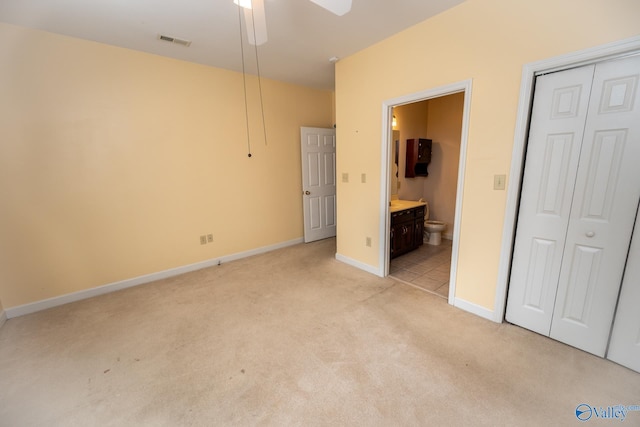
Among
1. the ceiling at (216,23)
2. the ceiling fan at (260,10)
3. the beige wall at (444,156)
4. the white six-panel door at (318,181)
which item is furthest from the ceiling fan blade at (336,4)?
the beige wall at (444,156)

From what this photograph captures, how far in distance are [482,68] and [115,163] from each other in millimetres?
3722

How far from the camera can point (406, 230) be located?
3715mm

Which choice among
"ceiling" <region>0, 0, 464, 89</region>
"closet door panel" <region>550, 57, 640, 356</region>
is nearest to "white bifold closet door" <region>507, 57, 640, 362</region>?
"closet door panel" <region>550, 57, 640, 356</region>

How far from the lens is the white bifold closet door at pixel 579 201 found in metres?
1.57

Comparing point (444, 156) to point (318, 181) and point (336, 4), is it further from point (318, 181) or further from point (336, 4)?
point (336, 4)

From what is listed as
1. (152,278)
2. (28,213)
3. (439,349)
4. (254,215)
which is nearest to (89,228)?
(28,213)

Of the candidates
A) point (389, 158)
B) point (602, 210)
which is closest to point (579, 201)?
point (602, 210)

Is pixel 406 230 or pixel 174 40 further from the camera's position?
pixel 406 230

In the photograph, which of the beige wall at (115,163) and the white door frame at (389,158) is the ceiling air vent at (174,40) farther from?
the white door frame at (389,158)

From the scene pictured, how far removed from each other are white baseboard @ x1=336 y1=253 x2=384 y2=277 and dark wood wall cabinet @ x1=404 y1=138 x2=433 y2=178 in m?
2.02

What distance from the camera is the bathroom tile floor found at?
2865mm

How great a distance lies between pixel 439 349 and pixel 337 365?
785mm

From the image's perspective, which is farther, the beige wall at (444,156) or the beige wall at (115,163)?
the beige wall at (444,156)

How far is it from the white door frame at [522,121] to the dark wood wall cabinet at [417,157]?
96.9 inches
